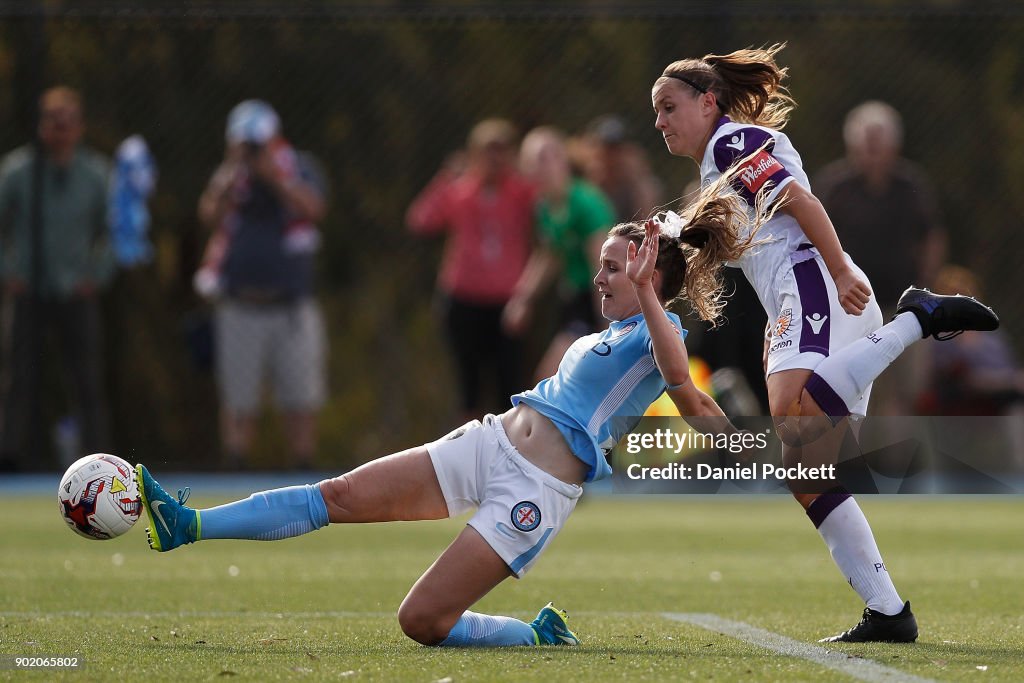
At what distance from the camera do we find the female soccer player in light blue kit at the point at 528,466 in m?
4.62

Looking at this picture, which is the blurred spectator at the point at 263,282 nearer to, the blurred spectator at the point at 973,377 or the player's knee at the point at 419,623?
the blurred spectator at the point at 973,377

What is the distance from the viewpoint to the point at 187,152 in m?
13.0

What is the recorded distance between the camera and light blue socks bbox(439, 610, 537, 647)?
4.82m

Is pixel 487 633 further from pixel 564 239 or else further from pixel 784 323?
pixel 564 239

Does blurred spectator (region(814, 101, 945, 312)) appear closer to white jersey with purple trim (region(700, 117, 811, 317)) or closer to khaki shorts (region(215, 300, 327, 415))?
khaki shorts (region(215, 300, 327, 415))

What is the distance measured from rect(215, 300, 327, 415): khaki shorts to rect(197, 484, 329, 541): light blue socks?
21.0 feet

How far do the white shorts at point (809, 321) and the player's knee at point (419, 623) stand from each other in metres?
1.36

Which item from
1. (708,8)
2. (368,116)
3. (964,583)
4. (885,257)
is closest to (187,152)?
(368,116)

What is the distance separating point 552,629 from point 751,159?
5.28 ft

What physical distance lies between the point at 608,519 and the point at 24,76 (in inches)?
211

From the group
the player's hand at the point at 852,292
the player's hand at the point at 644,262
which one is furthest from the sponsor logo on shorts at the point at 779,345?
the player's hand at the point at 644,262

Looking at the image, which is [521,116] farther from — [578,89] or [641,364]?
[641,364]

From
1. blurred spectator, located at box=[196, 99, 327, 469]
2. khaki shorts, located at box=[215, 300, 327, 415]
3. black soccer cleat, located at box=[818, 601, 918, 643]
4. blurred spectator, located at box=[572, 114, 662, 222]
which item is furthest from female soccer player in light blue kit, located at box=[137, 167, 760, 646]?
khaki shorts, located at box=[215, 300, 327, 415]

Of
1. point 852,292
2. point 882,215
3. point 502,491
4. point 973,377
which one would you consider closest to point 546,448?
point 502,491
